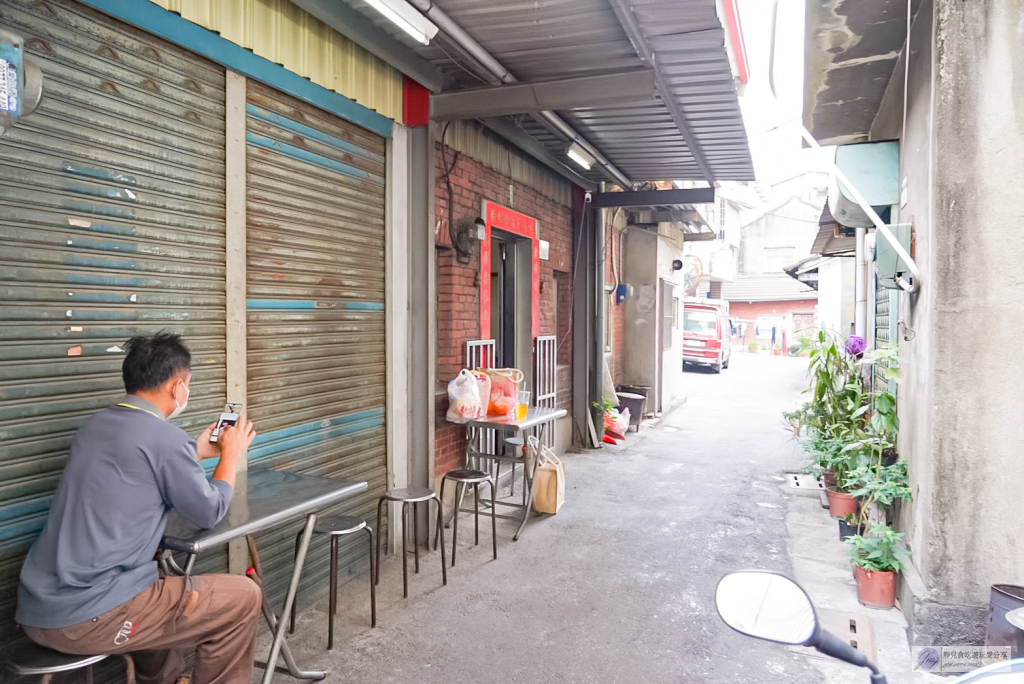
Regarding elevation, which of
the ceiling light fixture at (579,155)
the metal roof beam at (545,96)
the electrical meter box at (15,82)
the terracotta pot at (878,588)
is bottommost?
the terracotta pot at (878,588)

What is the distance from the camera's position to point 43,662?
2.08 metres

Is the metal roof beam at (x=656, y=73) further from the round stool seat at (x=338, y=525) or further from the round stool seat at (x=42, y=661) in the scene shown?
the round stool seat at (x=42, y=661)

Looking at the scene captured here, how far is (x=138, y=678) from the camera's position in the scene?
2844 mm

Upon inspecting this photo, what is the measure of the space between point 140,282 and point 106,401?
55cm

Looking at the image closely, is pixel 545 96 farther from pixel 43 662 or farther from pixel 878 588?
pixel 43 662

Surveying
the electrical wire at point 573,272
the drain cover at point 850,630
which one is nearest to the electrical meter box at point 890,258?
the drain cover at point 850,630

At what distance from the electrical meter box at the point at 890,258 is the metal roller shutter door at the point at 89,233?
3.90 metres

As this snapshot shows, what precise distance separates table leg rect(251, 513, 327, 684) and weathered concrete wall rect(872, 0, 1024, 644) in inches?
128

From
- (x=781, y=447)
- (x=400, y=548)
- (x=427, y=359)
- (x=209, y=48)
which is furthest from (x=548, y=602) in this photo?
(x=781, y=447)

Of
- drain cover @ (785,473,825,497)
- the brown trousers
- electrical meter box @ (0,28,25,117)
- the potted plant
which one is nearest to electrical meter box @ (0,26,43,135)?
electrical meter box @ (0,28,25,117)

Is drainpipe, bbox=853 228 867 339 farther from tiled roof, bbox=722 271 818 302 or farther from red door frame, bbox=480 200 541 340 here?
tiled roof, bbox=722 271 818 302

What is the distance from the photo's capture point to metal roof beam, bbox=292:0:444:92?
3.61 m

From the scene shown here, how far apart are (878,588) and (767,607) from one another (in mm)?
3292

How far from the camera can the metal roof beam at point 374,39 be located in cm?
361
